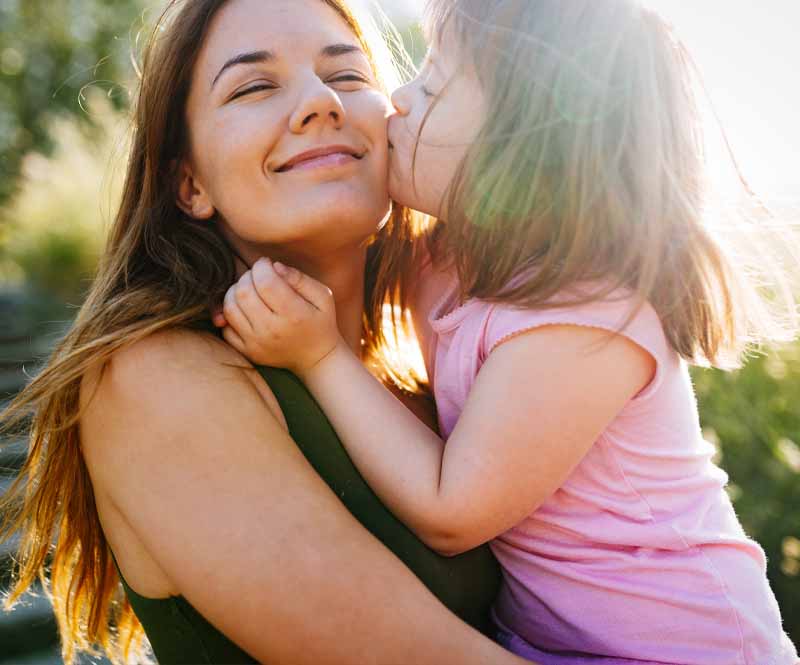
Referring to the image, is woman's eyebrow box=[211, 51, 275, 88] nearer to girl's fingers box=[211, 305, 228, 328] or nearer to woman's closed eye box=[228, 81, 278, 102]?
woman's closed eye box=[228, 81, 278, 102]

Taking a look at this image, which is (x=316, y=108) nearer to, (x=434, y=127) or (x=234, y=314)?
(x=434, y=127)

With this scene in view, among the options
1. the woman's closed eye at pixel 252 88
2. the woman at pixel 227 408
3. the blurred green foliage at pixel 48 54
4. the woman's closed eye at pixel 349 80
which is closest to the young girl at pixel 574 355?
the woman at pixel 227 408

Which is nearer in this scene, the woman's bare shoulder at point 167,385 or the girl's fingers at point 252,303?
the woman's bare shoulder at point 167,385

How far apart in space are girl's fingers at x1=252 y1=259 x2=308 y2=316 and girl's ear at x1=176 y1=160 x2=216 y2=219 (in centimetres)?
45

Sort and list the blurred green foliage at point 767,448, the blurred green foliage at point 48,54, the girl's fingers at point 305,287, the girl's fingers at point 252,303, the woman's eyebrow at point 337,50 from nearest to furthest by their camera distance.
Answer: the girl's fingers at point 252,303, the girl's fingers at point 305,287, the woman's eyebrow at point 337,50, the blurred green foliage at point 767,448, the blurred green foliage at point 48,54

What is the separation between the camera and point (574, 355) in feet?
6.12

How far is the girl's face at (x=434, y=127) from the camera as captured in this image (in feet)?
7.42

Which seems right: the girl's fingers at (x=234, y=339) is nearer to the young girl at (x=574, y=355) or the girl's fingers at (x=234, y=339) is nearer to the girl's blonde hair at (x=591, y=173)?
the young girl at (x=574, y=355)

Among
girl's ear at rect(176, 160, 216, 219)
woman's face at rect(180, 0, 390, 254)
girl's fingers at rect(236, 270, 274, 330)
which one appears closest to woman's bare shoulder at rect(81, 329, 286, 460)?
girl's fingers at rect(236, 270, 274, 330)

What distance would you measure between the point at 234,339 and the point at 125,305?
28 centimetres

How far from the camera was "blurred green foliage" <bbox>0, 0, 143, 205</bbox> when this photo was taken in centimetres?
1545

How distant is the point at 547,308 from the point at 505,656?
30.3 inches

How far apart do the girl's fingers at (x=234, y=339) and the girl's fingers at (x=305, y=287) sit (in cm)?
20

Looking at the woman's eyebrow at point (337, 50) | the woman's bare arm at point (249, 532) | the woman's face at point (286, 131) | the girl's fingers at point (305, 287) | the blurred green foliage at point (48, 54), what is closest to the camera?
the woman's bare arm at point (249, 532)
